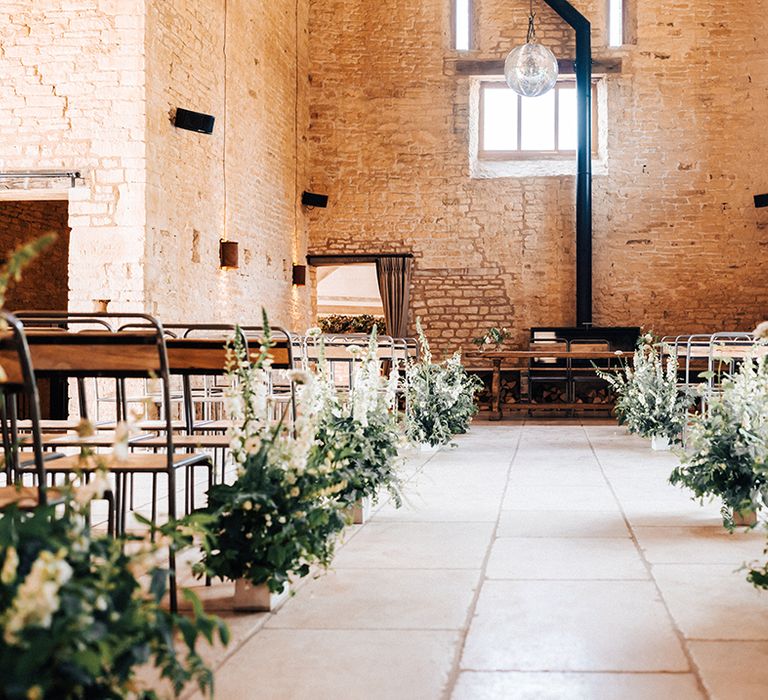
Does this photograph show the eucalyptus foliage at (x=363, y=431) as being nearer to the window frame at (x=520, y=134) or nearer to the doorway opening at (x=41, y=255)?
the doorway opening at (x=41, y=255)

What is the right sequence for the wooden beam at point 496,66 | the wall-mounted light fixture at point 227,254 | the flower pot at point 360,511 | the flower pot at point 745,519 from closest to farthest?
the flower pot at point 745,519, the flower pot at point 360,511, the wall-mounted light fixture at point 227,254, the wooden beam at point 496,66

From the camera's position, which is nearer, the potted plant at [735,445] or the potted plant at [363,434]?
the potted plant at [735,445]

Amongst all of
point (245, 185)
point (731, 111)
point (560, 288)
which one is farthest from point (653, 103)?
point (245, 185)

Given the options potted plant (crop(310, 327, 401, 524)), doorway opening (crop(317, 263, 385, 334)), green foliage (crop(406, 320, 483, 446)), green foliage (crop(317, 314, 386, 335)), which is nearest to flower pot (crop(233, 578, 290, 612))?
potted plant (crop(310, 327, 401, 524))

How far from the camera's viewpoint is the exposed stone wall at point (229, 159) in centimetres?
817

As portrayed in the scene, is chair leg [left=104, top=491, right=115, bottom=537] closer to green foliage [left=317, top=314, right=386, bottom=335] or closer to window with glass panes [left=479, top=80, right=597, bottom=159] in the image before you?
window with glass panes [left=479, top=80, right=597, bottom=159]

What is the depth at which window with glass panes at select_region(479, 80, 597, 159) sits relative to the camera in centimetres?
1323

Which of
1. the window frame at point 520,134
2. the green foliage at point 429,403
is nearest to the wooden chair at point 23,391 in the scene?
the green foliage at point 429,403

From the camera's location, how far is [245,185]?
10.6 metres

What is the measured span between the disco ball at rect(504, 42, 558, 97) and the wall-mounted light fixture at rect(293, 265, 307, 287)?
363 centimetres

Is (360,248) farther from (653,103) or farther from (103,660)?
(103,660)

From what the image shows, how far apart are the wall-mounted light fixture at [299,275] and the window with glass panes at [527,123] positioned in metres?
2.94

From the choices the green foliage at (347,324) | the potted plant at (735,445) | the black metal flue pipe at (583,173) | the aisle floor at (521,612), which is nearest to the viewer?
the aisle floor at (521,612)

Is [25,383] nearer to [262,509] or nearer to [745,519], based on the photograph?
[262,509]
